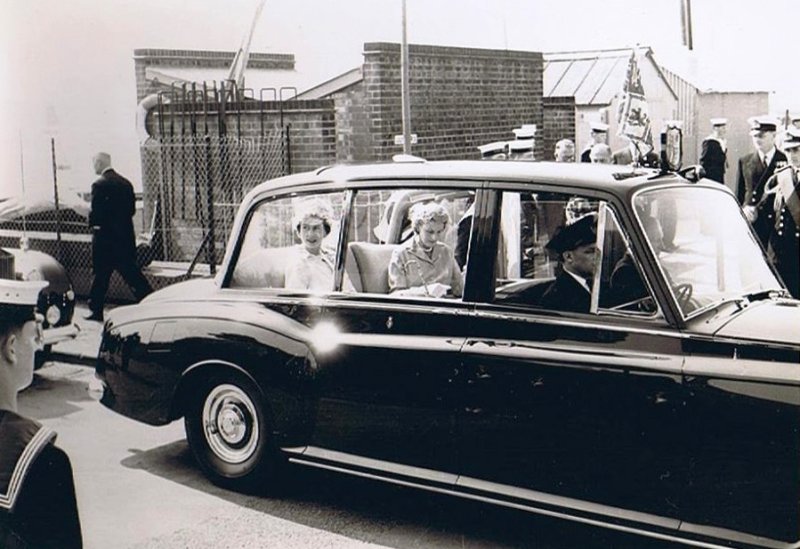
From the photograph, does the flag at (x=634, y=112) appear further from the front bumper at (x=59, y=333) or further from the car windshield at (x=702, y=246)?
the front bumper at (x=59, y=333)

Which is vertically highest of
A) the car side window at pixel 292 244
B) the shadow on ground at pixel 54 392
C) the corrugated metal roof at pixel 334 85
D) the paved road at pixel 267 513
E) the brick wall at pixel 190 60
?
the brick wall at pixel 190 60

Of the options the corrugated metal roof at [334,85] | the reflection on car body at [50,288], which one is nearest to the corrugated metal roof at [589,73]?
the corrugated metal roof at [334,85]

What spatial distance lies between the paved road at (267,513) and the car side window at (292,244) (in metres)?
0.76

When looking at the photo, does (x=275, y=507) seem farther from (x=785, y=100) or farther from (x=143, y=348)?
(x=785, y=100)

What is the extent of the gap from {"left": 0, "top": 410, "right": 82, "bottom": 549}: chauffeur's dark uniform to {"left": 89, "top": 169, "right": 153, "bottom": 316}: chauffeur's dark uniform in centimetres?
143

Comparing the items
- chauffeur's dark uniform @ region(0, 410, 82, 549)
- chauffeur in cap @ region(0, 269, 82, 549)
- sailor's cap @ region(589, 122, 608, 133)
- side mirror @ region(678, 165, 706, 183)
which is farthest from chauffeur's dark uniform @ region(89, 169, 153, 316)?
sailor's cap @ region(589, 122, 608, 133)

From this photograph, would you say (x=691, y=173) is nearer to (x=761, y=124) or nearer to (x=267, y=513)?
(x=761, y=124)

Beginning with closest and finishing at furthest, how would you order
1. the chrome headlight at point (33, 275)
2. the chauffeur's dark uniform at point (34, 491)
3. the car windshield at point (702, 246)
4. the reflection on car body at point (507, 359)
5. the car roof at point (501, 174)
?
1. the chauffeur's dark uniform at point (34, 491)
2. the reflection on car body at point (507, 359)
3. the car windshield at point (702, 246)
4. the car roof at point (501, 174)
5. the chrome headlight at point (33, 275)

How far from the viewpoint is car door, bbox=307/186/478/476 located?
3006 millimetres

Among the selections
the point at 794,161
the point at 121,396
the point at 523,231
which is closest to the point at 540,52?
the point at 523,231

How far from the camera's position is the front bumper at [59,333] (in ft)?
12.9

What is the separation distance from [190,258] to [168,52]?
31.8 inches

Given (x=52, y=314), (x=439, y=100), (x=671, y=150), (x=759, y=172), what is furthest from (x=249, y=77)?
(x=759, y=172)

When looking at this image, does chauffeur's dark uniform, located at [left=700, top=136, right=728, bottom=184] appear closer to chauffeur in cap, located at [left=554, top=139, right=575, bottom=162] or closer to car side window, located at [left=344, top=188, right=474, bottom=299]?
chauffeur in cap, located at [left=554, top=139, right=575, bottom=162]
